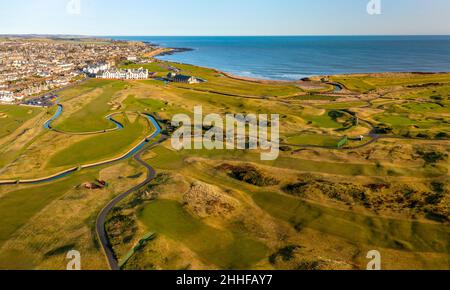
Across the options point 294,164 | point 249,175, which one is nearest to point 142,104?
point 249,175

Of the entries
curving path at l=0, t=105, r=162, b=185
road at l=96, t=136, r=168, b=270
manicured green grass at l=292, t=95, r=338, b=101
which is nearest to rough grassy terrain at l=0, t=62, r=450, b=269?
road at l=96, t=136, r=168, b=270

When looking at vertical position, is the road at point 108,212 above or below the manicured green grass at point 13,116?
below

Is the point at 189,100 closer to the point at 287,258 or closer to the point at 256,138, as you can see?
the point at 256,138

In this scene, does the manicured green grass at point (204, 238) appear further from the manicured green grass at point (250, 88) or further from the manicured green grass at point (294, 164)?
the manicured green grass at point (250, 88)

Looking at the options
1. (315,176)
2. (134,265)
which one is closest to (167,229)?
(134,265)

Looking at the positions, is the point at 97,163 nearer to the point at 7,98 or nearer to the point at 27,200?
the point at 27,200

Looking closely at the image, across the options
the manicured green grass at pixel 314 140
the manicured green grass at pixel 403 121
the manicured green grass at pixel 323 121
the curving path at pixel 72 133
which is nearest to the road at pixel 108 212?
the curving path at pixel 72 133

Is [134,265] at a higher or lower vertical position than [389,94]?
lower
